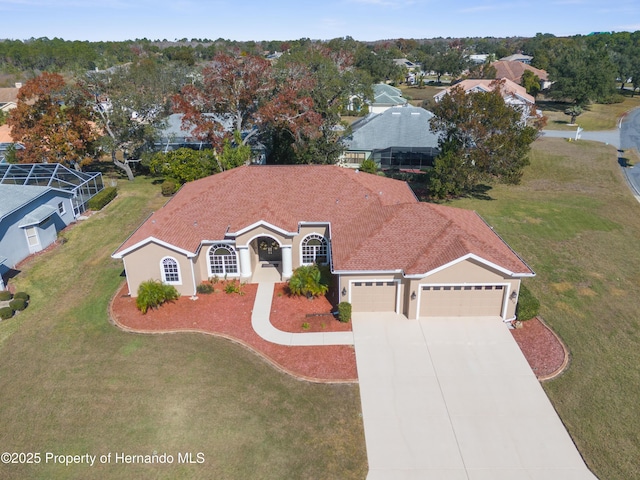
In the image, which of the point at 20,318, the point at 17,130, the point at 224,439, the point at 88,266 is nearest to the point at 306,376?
the point at 224,439

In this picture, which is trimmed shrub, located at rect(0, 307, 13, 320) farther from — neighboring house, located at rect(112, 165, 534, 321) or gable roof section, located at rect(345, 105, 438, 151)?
gable roof section, located at rect(345, 105, 438, 151)

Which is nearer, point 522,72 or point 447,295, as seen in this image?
point 447,295

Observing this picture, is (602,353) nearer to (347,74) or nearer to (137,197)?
(347,74)

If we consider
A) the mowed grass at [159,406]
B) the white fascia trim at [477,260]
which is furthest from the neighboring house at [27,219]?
the white fascia trim at [477,260]

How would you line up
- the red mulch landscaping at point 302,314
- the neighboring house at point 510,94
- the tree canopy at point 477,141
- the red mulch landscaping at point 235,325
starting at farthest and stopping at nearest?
the neighboring house at point 510,94 < the tree canopy at point 477,141 < the red mulch landscaping at point 302,314 < the red mulch landscaping at point 235,325

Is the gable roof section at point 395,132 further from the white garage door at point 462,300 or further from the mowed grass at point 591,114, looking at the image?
the mowed grass at point 591,114

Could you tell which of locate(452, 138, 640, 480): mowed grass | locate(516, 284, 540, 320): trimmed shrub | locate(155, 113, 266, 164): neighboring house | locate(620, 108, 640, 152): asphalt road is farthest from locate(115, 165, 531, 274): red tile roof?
locate(620, 108, 640, 152): asphalt road
